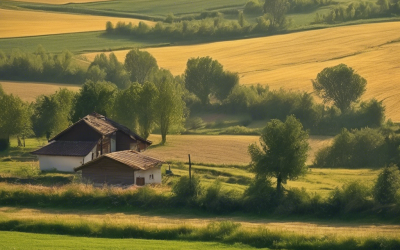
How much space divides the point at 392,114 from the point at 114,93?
2956cm

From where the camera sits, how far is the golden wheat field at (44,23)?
12988cm

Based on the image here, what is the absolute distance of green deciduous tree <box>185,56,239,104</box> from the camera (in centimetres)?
9862

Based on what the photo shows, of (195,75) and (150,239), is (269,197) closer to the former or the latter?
(150,239)

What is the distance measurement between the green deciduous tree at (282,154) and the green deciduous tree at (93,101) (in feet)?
88.8

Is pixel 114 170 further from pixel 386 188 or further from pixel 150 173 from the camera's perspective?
pixel 386 188

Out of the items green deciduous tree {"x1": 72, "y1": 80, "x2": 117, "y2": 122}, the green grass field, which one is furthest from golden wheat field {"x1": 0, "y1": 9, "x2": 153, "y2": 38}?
green deciduous tree {"x1": 72, "y1": 80, "x2": 117, "y2": 122}

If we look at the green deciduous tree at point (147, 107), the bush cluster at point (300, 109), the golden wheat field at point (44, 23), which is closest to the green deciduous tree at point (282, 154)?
the green deciduous tree at point (147, 107)

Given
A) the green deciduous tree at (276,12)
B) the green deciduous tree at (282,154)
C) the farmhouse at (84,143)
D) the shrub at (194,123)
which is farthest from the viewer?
the green deciduous tree at (276,12)

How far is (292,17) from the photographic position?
5861 inches

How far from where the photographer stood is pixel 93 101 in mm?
71312

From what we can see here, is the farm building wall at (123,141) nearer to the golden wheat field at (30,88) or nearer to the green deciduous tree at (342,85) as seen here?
the green deciduous tree at (342,85)

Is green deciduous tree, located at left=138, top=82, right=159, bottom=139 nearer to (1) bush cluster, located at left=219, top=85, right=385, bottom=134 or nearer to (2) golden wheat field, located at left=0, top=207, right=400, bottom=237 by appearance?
(1) bush cluster, located at left=219, top=85, right=385, bottom=134

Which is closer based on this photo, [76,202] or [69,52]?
[76,202]

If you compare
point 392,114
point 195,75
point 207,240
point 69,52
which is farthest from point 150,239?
point 69,52
